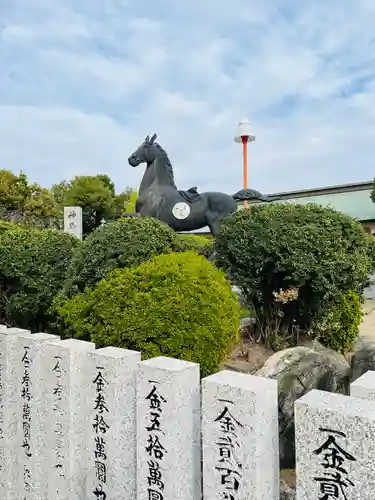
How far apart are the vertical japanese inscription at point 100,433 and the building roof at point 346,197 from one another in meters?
17.5

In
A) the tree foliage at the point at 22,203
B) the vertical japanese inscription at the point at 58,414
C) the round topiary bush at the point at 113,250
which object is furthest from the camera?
the tree foliage at the point at 22,203

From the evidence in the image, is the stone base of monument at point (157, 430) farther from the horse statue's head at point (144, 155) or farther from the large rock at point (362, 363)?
the horse statue's head at point (144, 155)

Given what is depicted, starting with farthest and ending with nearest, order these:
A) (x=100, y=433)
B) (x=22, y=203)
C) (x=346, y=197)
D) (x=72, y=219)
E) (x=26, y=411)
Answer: (x=22, y=203) → (x=346, y=197) → (x=72, y=219) → (x=26, y=411) → (x=100, y=433)

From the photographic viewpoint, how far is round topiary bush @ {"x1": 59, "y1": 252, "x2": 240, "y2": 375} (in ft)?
11.8

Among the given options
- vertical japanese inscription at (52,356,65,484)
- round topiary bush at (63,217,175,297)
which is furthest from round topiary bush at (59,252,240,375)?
vertical japanese inscription at (52,356,65,484)

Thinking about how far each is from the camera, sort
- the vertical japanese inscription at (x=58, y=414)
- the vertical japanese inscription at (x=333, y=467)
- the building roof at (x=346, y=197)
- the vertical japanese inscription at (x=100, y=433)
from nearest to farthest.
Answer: the vertical japanese inscription at (x=333, y=467) → the vertical japanese inscription at (x=100, y=433) → the vertical japanese inscription at (x=58, y=414) → the building roof at (x=346, y=197)

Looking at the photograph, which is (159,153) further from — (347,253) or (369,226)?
(369,226)

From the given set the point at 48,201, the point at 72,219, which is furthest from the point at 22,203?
the point at 72,219

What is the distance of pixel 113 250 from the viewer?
4371 millimetres

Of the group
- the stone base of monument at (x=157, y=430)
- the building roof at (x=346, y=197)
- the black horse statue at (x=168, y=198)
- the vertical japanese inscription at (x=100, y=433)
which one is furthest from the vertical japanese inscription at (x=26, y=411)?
the building roof at (x=346, y=197)

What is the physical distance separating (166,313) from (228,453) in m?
1.66

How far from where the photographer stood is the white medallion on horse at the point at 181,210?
29.9ft

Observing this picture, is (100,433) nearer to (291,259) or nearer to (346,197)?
(291,259)

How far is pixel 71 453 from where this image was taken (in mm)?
2754
